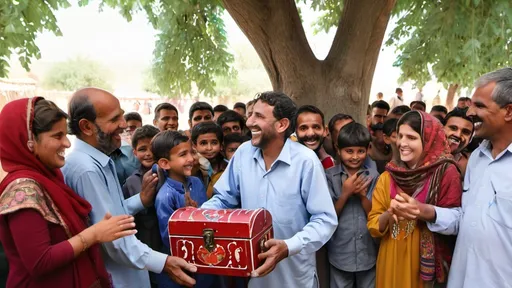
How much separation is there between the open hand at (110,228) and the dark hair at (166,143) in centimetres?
93

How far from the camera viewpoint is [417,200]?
213cm

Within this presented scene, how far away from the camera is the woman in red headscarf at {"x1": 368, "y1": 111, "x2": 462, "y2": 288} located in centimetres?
212

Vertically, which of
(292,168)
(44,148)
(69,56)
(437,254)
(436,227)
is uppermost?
(69,56)

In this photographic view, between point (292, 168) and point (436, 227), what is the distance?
2.74 ft

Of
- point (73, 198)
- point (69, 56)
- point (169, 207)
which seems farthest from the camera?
point (69, 56)

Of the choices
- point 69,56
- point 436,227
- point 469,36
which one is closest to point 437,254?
point 436,227

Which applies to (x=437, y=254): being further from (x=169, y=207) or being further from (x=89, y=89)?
(x=89, y=89)

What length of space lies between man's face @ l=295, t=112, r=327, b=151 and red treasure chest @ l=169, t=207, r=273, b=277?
52.3 inches

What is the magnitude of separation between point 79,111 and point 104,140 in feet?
0.61

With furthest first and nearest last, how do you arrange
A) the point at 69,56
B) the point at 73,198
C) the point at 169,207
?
1. the point at 69,56
2. the point at 169,207
3. the point at 73,198

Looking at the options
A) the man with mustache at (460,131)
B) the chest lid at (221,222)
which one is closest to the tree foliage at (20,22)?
the chest lid at (221,222)

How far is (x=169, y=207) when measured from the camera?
7.86ft

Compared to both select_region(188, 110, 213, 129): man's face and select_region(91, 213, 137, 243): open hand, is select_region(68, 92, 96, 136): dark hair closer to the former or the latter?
select_region(91, 213, 137, 243): open hand

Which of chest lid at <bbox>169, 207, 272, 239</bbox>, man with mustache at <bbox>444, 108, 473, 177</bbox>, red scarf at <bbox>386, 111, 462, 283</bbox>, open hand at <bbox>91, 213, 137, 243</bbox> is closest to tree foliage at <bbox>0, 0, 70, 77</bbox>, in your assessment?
open hand at <bbox>91, 213, 137, 243</bbox>
